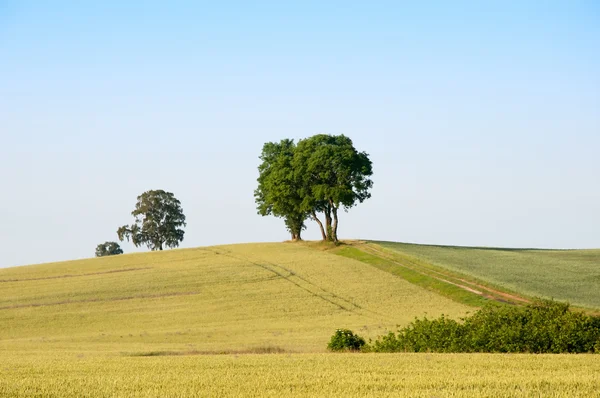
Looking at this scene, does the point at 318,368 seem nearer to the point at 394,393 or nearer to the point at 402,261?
the point at 394,393

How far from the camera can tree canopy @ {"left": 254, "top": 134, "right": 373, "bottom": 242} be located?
78.4 metres

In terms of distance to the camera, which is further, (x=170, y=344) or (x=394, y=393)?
(x=170, y=344)

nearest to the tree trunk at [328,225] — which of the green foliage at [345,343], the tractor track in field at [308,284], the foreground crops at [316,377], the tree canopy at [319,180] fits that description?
the tree canopy at [319,180]

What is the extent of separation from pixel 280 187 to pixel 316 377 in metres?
64.2

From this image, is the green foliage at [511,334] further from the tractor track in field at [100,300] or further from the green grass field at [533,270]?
the tractor track in field at [100,300]

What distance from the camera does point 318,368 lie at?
19.4m

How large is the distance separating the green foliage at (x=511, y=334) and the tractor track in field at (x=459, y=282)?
19585 mm

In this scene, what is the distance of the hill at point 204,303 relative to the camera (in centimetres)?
3969

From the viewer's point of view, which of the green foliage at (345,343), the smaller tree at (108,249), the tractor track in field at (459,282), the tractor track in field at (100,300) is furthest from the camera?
the smaller tree at (108,249)

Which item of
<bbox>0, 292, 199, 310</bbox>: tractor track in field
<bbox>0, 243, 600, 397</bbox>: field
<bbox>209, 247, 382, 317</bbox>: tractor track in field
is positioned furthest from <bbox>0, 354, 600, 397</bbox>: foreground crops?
<bbox>0, 292, 199, 310</bbox>: tractor track in field

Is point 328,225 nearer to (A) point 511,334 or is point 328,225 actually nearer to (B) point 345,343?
(B) point 345,343

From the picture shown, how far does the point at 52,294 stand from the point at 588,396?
48730 millimetres

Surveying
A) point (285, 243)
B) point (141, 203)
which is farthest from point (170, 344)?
point (141, 203)

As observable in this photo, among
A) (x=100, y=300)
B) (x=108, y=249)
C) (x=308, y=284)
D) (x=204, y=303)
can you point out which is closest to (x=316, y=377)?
(x=204, y=303)
